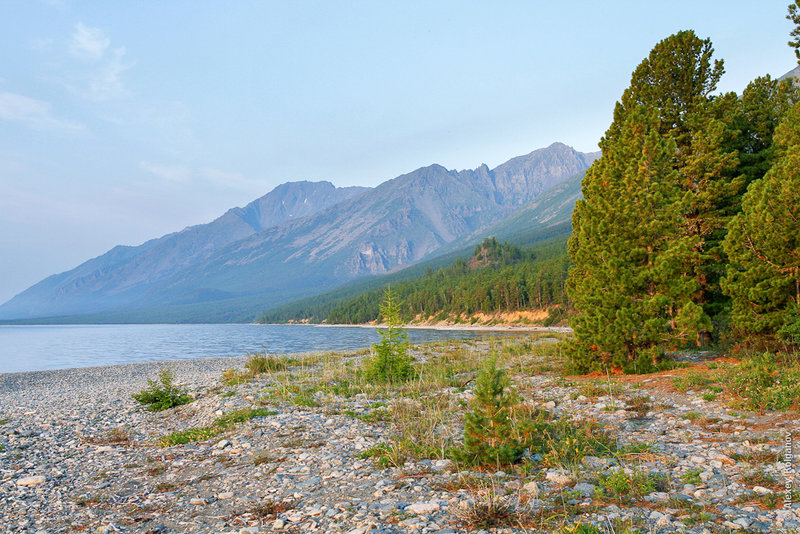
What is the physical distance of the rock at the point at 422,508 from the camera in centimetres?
657

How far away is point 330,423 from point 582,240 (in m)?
13.3

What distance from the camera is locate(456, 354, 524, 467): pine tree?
828cm

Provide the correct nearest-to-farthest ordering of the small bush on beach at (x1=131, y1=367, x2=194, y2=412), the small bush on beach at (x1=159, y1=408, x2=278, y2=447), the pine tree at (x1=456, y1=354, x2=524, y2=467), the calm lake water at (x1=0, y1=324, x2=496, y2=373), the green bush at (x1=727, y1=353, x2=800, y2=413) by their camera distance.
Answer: the pine tree at (x1=456, y1=354, x2=524, y2=467) < the green bush at (x1=727, y1=353, x2=800, y2=413) < the small bush on beach at (x1=159, y1=408, x2=278, y2=447) < the small bush on beach at (x1=131, y1=367, x2=194, y2=412) < the calm lake water at (x1=0, y1=324, x2=496, y2=373)

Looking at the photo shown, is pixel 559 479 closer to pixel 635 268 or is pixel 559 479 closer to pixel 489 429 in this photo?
pixel 489 429

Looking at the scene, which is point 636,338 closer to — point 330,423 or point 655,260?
point 655,260

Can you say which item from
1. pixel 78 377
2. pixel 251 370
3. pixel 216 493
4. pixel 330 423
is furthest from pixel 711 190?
pixel 78 377

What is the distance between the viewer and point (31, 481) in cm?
910

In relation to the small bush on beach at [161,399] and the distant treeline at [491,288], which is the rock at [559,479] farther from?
the distant treeline at [491,288]

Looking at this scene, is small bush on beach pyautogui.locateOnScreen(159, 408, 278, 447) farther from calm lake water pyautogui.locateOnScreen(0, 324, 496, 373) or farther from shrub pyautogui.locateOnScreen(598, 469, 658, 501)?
calm lake water pyautogui.locateOnScreen(0, 324, 496, 373)

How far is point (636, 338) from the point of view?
676 inches

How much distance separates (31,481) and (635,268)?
66.5 feet

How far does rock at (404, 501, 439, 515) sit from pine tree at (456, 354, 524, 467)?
71.0 inches

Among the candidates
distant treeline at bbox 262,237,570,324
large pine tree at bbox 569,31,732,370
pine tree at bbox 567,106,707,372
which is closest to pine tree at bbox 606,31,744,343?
large pine tree at bbox 569,31,732,370

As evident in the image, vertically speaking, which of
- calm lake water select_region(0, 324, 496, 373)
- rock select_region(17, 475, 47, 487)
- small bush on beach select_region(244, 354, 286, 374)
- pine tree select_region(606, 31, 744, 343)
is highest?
pine tree select_region(606, 31, 744, 343)
